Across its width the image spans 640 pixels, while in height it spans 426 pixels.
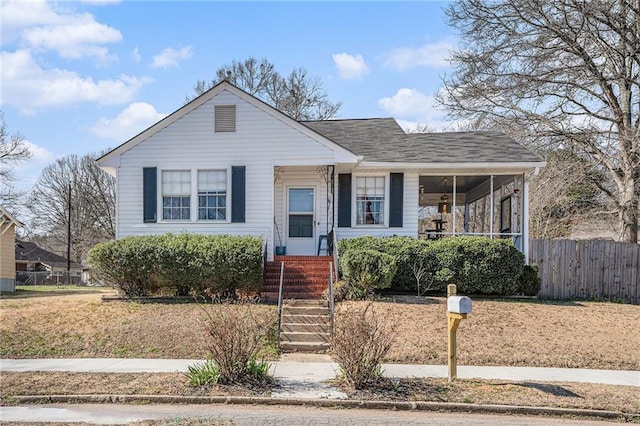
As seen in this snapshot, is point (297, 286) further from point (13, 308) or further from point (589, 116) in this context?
point (589, 116)

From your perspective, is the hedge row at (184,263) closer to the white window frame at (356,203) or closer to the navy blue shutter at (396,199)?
the white window frame at (356,203)

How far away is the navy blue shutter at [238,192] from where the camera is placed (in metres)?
14.5

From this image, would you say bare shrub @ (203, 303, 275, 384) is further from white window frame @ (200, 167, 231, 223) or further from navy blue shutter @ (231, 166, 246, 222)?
white window frame @ (200, 167, 231, 223)

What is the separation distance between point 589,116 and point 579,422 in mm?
16939

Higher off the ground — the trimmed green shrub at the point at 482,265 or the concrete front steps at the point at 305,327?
the trimmed green shrub at the point at 482,265

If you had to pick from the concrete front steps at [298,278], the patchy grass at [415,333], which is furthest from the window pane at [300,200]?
the patchy grass at [415,333]

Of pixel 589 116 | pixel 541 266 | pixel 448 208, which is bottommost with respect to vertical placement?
pixel 541 266

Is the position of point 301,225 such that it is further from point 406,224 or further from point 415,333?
point 415,333

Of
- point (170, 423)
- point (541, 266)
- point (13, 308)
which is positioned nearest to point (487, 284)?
point (541, 266)

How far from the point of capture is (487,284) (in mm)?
13242

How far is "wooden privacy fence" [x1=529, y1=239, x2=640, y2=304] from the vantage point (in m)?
15.1

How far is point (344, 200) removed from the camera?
1535 cm

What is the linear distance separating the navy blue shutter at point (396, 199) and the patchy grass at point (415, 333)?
322 centimetres

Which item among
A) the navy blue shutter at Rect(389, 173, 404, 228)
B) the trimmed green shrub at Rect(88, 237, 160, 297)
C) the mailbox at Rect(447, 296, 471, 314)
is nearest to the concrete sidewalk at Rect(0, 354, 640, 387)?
the mailbox at Rect(447, 296, 471, 314)
